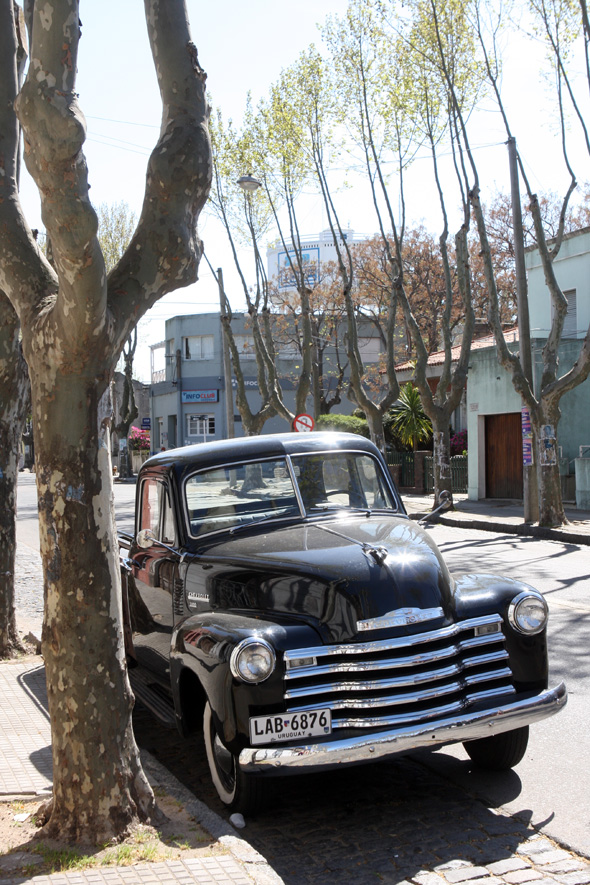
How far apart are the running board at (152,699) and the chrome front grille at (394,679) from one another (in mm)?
1213

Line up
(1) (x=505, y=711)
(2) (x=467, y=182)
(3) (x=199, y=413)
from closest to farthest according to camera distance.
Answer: (1) (x=505, y=711)
(2) (x=467, y=182)
(3) (x=199, y=413)

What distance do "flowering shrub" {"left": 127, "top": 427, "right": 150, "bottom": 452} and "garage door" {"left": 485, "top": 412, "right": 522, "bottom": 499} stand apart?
36004 millimetres

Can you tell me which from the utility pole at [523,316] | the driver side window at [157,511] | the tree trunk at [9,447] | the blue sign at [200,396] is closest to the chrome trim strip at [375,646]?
the driver side window at [157,511]

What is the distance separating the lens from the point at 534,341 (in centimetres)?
2312

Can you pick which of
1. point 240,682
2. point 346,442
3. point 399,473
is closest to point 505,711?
point 240,682

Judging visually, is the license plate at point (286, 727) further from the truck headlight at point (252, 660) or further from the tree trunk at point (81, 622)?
the tree trunk at point (81, 622)

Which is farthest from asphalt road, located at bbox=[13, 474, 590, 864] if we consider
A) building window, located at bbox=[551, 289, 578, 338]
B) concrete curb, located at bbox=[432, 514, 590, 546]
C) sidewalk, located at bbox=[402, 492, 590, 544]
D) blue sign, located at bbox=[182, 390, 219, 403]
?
blue sign, located at bbox=[182, 390, 219, 403]

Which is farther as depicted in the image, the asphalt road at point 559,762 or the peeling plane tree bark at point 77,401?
the asphalt road at point 559,762

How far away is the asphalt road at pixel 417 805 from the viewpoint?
4.00 m

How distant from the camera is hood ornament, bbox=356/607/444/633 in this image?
4.30 m

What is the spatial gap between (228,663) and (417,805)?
4.29 feet

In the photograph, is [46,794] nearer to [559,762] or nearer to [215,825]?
[215,825]

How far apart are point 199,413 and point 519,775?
4863 centimetres

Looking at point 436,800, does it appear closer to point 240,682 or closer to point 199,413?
point 240,682
